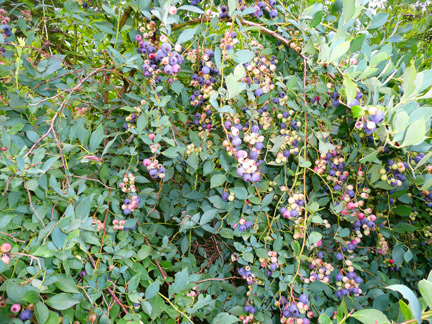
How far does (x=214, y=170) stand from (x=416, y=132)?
61 cm

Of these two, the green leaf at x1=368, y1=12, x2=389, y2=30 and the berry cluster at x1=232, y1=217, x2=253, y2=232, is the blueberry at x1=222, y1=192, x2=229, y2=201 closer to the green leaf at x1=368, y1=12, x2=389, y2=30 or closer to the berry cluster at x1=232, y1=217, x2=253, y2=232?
the berry cluster at x1=232, y1=217, x2=253, y2=232

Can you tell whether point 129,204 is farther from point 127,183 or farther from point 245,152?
point 245,152

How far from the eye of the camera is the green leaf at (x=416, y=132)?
63cm

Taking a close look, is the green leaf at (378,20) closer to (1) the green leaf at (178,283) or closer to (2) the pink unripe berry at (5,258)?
(1) the green leaf at (178,283)

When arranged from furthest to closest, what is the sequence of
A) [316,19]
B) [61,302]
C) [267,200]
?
[267,200] → [316,19] → [61,302]

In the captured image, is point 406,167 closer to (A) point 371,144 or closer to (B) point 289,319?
(A) point 371,144

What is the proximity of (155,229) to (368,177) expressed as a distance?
2.73 feet

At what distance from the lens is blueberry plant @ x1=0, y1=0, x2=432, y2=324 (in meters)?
0.79

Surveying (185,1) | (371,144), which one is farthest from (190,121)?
(371,144)

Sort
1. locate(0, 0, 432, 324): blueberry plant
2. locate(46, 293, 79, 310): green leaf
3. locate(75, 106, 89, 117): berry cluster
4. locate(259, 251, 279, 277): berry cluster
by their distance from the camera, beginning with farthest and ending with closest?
locate(75, 106, 89, 117): berry cluster → locate(259, 251, 279, 277): berry cluster → locate(0, 0, 432, 324): blueberry plant → locate(46, 293, 79, 310): green leaf

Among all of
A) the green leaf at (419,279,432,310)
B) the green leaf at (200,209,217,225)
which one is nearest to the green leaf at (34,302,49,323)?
the green leaf at (200,209,217,225)

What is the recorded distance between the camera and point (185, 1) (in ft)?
3.61

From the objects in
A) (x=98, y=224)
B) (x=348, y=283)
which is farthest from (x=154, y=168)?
(x=348, y=283)

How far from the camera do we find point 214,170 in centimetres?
106
